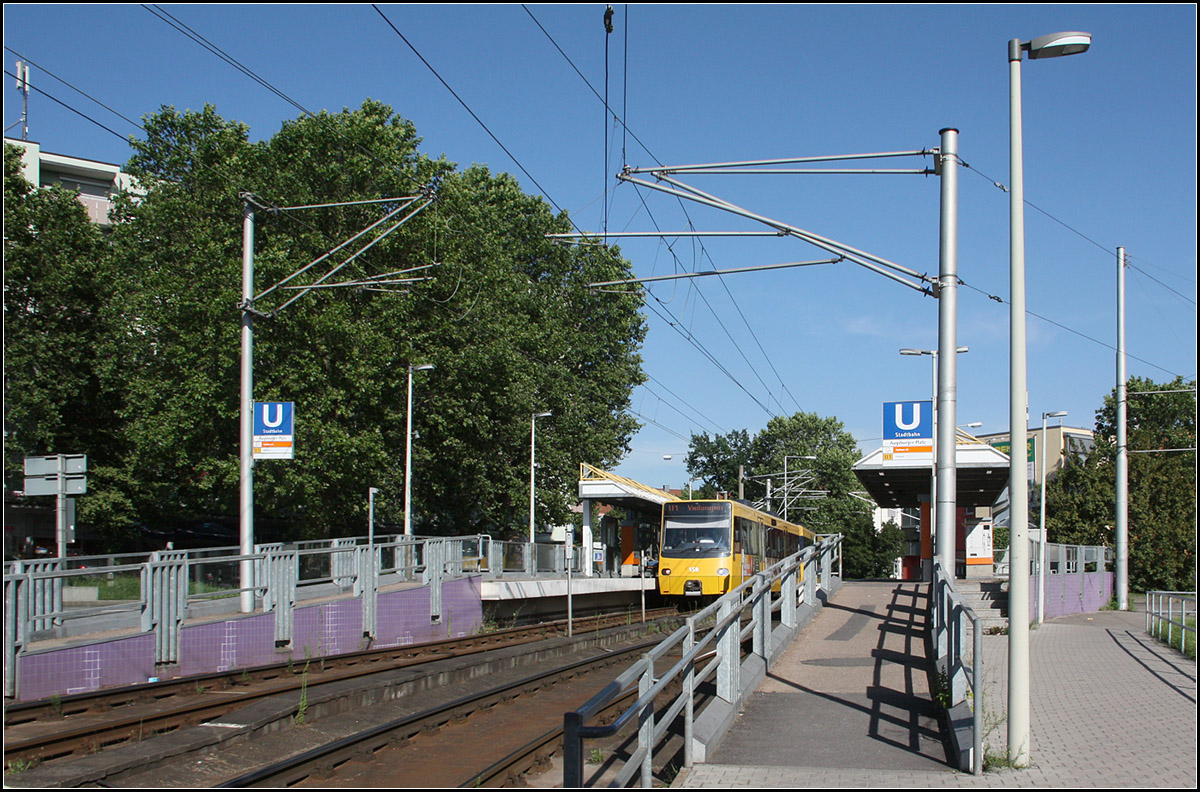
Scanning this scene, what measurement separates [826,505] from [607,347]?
42854 mm

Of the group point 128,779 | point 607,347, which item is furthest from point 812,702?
point 607,347

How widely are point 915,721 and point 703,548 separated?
67.3ft

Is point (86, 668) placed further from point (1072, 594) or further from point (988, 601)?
point (1072, 594)

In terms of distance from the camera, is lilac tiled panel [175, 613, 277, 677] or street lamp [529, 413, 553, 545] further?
street lamp [529, 413, 553, 545]

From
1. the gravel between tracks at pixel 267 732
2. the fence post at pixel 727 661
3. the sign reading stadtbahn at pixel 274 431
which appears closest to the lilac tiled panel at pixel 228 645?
the gravel between tracks at pixel 267 732

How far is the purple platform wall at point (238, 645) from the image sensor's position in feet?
42.6

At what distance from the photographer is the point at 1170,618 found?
800 inches

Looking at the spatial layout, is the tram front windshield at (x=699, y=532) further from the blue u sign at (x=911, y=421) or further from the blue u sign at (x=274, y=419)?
the blue u sign at (x=274, y=419)

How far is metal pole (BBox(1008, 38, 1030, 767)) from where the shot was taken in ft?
27.9

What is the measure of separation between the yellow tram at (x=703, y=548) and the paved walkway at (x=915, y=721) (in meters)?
13.3

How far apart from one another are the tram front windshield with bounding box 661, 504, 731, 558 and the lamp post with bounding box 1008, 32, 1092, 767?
2148cm

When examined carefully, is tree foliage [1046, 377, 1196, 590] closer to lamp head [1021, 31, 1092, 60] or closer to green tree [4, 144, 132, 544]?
lamp head [1021, 31, 1092, 60]

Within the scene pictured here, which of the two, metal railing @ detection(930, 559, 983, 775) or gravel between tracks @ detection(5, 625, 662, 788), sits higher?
metal railing @ detection(930, 559, 983, 775)

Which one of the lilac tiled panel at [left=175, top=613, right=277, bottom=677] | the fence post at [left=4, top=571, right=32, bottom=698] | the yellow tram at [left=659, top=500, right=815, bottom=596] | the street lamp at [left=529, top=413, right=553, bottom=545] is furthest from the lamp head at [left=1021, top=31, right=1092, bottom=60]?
the street lamp at [left=529, top=413, right=553, bottom=545]
